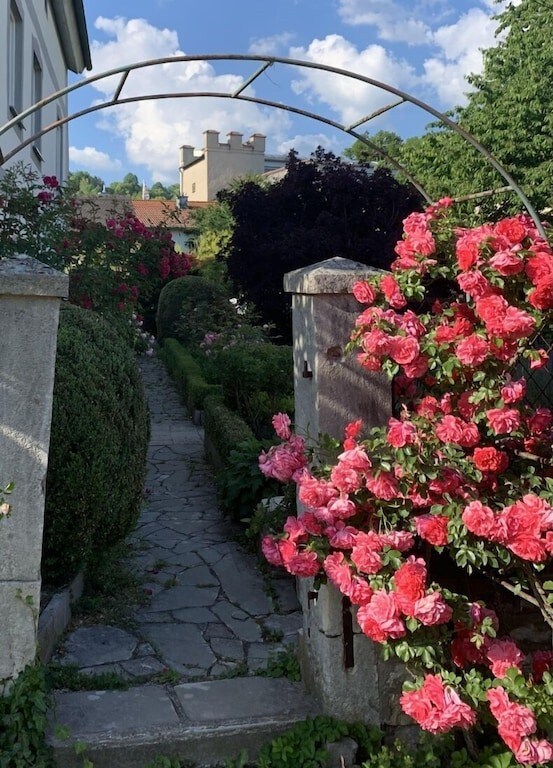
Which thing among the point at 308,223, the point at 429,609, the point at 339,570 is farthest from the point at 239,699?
the point at 308,223

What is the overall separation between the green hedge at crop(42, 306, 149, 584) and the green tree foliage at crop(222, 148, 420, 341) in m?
6.12

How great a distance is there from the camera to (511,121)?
20.2m

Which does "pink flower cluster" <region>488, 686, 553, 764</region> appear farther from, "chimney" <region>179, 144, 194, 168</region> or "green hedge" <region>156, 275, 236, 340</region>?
"chimney" <region>179, 144, 194, 168</region>

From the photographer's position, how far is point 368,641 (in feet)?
8.91

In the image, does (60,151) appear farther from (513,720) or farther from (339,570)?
(513,720)

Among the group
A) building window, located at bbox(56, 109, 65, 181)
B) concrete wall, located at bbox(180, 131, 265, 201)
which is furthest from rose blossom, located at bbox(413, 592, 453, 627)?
concrete wall, located at bbox(180, 131, 265, 201)

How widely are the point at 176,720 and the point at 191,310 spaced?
1208cm

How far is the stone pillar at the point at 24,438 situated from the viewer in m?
2.54

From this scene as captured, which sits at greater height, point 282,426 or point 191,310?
point 191,310

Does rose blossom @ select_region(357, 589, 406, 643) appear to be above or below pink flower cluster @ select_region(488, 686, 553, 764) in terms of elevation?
above

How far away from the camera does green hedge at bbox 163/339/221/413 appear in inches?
346

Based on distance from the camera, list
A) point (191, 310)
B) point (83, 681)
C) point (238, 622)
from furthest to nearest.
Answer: point (191, 310)
point (238, 622)
point (83, 681)

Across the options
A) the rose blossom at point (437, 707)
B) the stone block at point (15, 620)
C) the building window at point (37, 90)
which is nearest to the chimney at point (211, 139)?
the building window at point (37, 90)

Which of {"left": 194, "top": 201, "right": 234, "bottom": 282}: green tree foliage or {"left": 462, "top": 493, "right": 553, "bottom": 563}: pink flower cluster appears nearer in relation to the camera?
{"left": 462, "top": 493, "right": 553, "bottom": 563}: pink flower cluster
